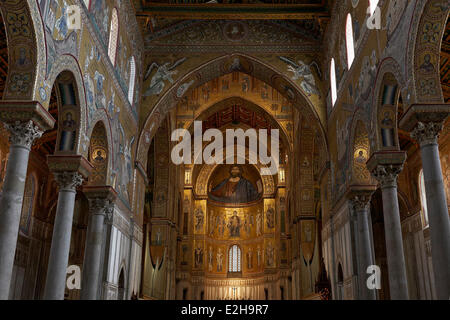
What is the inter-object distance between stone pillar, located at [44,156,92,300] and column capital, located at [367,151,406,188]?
25.8 ft

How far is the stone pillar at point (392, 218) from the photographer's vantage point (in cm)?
1133

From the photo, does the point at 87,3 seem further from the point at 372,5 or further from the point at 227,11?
the point at 372,5

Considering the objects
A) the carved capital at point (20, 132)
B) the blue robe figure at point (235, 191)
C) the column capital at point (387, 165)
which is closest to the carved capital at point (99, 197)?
the carved capital at point (20, 132)

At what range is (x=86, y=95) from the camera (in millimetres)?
12469

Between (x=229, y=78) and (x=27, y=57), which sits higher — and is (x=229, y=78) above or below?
above

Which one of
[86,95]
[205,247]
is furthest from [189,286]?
[86,95]

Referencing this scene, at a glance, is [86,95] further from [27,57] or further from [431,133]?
[431,133]

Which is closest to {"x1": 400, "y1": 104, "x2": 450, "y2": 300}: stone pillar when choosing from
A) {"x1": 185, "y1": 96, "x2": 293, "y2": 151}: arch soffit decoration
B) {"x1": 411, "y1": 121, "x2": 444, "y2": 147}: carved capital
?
{"x1": 411, "y1": 121, "x2": 444, "y2": 147}: carved capital

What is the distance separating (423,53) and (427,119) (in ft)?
4.59

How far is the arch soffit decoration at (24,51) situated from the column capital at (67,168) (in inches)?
117

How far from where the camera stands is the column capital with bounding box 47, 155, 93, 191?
39.8ft

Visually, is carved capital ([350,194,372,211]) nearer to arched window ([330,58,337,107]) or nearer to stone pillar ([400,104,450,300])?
arched window ([330,58,337,107])

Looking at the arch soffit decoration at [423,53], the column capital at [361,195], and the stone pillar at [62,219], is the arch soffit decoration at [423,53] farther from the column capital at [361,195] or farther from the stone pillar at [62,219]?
the stone pillar at [62,219]

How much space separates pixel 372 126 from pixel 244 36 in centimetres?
968
